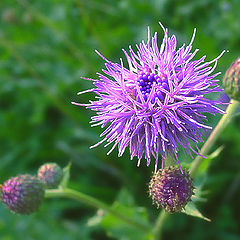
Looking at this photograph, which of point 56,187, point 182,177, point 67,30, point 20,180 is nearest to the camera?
A: point 182,177

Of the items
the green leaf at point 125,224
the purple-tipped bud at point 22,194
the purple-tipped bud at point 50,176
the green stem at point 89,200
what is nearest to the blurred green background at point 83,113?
the green leaf at point 125,224

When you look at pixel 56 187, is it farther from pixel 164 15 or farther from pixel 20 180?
pixel 164 15

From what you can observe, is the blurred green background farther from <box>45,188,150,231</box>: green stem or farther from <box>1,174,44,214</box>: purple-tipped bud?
<box>1,174,44,214</box>: purple-tipped bud

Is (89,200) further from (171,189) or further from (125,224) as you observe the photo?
(171,189)

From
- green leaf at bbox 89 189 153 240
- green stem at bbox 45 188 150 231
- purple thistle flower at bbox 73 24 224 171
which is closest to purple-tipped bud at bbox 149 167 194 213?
purple thistle flower at bbox 73 24 224 171

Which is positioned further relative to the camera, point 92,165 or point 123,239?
point 92,165

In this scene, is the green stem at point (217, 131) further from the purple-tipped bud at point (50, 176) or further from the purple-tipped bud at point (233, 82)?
the purple-tipped bud at point (50, 176)

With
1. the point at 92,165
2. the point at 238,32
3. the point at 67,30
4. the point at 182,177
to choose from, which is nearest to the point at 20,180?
the point at 182,177
